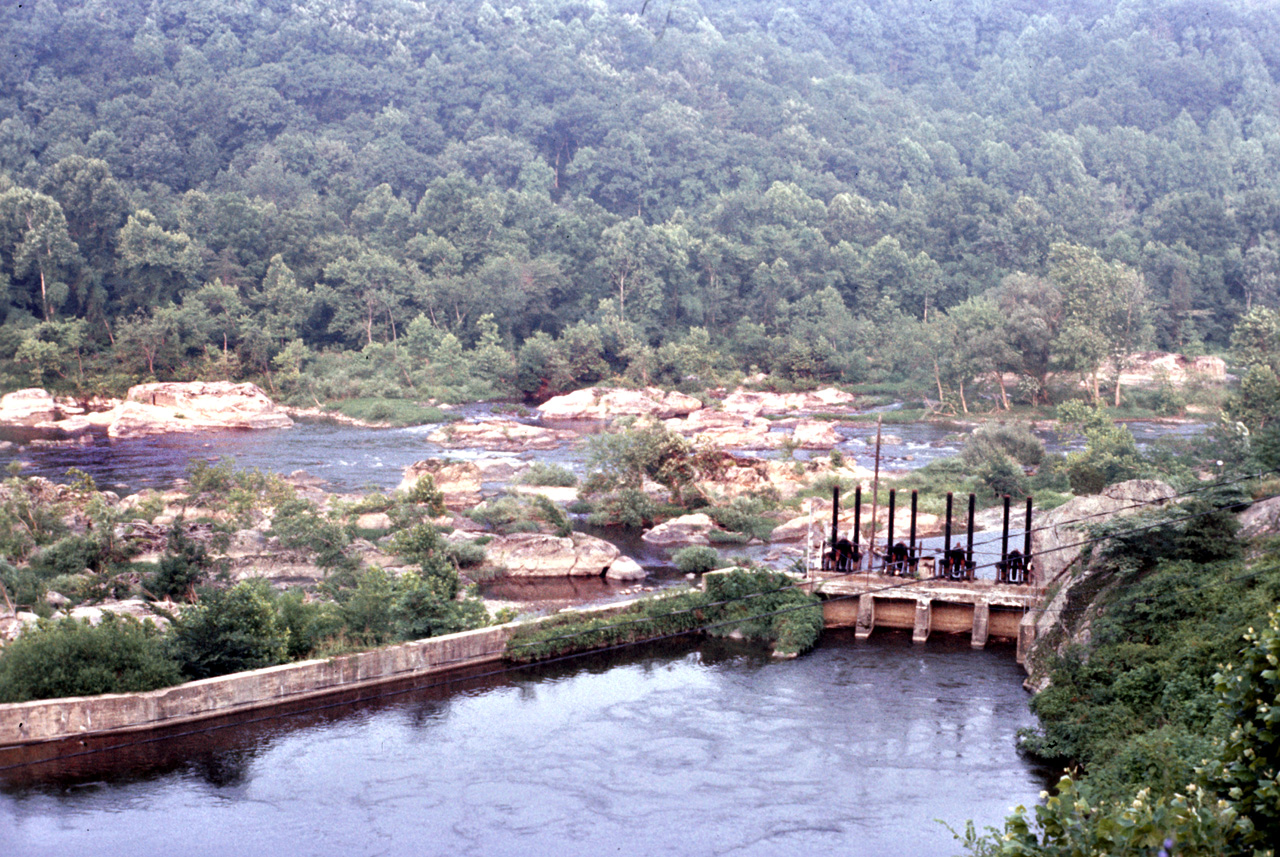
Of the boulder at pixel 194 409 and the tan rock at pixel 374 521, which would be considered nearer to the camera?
the tan rock at pixel 374 521

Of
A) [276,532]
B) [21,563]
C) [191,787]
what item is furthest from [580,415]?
[191,787]

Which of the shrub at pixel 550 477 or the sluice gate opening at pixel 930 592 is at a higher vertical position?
the shrub at pixel 550 477

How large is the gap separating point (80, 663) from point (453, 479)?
24728 mm

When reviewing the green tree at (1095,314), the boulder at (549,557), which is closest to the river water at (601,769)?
the boulder at (549,557)

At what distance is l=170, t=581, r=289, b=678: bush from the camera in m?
24.5

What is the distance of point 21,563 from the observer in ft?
110

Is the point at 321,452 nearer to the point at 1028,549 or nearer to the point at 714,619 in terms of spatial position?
the point at 714,619

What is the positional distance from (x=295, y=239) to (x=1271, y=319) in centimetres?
7016

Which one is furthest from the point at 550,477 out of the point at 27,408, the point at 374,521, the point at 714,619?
the point at 27,408

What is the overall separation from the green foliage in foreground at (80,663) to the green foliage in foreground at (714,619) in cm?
871

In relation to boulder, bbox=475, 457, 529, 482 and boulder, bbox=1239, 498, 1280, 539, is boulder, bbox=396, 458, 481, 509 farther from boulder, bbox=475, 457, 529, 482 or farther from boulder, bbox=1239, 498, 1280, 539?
boulder, bbox=1239, 498, 1280, 539

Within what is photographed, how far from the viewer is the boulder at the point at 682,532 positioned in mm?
41906

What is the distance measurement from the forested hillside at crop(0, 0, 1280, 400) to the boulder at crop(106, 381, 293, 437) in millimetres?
5212

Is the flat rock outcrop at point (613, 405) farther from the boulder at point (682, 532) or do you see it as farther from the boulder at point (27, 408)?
the boulder at point (682, 532)
